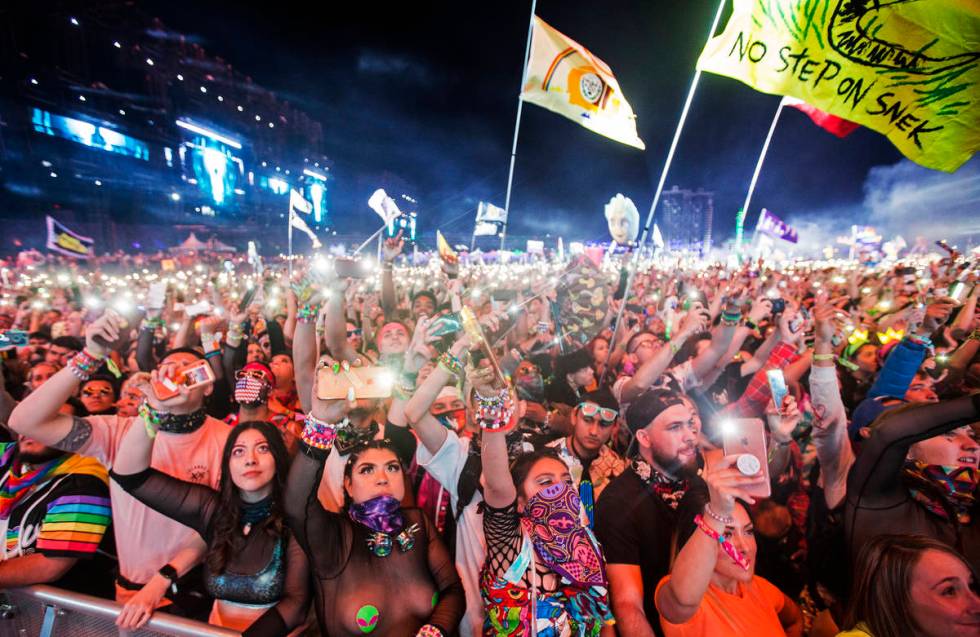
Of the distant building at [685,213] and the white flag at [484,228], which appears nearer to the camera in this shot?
the white flag at [484,228]

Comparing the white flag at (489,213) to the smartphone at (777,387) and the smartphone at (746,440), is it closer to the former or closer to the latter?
the smartphone at (777,387)

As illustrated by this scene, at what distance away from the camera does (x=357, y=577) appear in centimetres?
234

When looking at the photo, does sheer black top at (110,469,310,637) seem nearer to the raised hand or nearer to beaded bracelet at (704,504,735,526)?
the raised hand

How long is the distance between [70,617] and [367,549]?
1604 millimetres

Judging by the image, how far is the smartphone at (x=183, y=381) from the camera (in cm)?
253

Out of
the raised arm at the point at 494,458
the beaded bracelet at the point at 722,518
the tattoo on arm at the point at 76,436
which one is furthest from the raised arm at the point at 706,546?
the tattoo on arm at the point at 76,436

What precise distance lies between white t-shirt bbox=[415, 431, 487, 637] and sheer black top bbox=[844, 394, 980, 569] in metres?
2.23

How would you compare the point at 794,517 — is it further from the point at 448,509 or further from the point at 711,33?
the point at 711,33

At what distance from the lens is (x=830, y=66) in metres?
3.78

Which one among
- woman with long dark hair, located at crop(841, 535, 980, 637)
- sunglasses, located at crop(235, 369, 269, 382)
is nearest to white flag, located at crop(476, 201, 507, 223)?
sunglasses, located at crop(235, 369, 269, 382)

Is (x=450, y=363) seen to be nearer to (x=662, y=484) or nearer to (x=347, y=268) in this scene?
(x=662, y=484)

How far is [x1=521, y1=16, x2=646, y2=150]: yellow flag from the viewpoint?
5.90 metres

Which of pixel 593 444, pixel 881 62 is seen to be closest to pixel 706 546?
pixel 593 444

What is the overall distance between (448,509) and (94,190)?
128 feet
